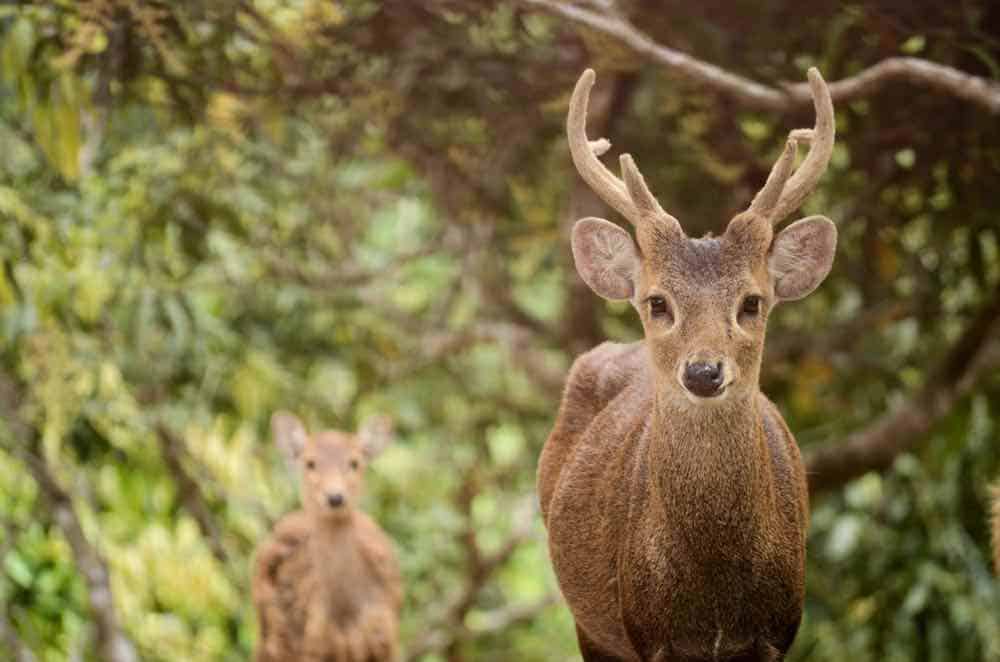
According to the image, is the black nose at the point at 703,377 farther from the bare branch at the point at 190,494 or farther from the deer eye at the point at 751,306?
the bare branch at the point at 190,494

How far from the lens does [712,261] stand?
3934 mm

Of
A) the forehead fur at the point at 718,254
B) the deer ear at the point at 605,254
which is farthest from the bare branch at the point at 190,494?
the forehead fur at the point at 718,254

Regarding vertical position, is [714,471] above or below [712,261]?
below

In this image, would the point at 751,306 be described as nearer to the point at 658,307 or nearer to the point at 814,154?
the point at 658,307

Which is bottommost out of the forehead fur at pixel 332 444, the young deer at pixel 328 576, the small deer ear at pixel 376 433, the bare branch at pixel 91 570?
the bare branch at pixel 91 570

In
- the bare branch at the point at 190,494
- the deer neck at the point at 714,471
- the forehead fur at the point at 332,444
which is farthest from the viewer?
the bare branch at the point at 190,494

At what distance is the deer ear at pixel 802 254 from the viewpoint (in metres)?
4.01

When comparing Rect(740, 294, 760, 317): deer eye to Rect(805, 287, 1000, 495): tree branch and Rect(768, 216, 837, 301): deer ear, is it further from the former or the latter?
Rect(805, 287, 1000, 495): tree branch

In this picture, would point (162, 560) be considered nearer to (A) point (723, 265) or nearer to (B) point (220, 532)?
(B) point (220, 532)

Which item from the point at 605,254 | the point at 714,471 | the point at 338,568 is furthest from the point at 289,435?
the point at 714,471

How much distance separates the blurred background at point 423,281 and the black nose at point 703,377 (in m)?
2.09

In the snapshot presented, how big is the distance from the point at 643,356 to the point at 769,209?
0.93m

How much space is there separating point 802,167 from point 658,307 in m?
0.49

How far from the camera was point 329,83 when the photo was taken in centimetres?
759
